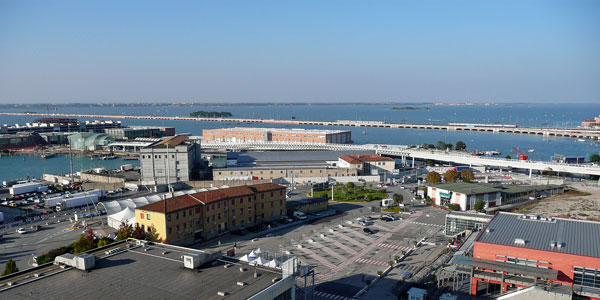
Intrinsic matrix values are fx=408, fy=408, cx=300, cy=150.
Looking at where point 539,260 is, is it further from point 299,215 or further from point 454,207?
point 299,215

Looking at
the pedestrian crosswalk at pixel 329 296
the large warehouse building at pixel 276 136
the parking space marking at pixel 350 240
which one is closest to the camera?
the pedestrian crosswalk at pixel 329 296

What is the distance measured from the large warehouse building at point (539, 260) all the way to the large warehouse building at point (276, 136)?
4412 centimetres

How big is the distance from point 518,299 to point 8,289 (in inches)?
483

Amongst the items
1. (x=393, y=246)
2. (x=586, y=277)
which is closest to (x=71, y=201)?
(x=393, y=246)

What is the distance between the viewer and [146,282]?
9.07 metres

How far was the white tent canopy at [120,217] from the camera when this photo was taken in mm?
19172

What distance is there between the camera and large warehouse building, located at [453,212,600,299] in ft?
36.6

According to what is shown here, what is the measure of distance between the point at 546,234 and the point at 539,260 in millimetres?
1873

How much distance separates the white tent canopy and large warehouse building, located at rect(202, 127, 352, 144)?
128ft

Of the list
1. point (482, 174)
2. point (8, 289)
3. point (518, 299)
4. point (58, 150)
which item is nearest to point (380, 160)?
point (482, 174)

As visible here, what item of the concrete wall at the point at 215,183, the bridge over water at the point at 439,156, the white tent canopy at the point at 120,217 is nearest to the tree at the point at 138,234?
the white tent canopy at the point at 120,217

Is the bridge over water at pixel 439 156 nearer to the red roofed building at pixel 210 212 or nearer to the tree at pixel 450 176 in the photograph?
the tree at pixel 450 176

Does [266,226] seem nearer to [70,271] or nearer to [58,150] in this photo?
[70,271]

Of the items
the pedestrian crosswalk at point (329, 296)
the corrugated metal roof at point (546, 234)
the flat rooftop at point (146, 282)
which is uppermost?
the flat rooftop at point (146, 282)
